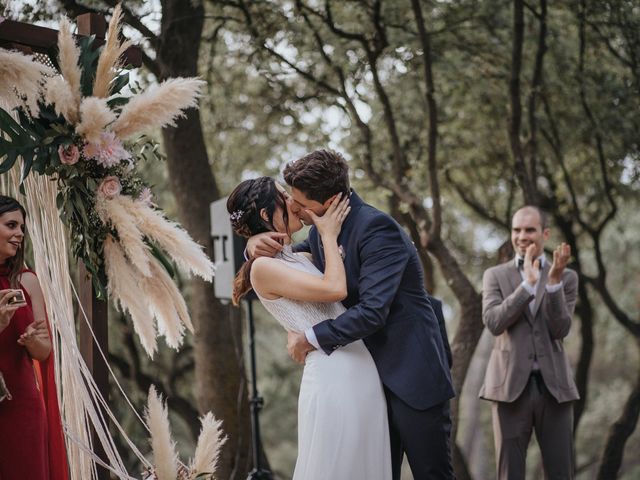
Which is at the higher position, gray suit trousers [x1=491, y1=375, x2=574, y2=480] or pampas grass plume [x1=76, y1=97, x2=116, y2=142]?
pampas grass plume [x1=76, y1=97, x2=116, y2=142]

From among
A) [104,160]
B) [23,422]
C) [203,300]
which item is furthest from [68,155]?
[203,300]

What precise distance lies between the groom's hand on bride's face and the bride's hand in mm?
141

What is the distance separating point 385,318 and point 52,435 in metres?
1.47

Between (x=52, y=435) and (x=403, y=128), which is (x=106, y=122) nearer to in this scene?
(x=52, y=435)

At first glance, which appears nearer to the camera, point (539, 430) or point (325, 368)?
point (325, 368)

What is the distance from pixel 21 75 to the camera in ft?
10.0

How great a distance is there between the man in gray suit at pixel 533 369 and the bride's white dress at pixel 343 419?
5.51 ft

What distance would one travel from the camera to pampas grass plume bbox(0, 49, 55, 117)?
9.95 ft

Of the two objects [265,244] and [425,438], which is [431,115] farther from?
[425,438]

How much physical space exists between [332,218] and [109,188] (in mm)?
855

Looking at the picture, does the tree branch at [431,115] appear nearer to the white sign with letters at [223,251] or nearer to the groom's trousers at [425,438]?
the white sign with letters at [223,251]

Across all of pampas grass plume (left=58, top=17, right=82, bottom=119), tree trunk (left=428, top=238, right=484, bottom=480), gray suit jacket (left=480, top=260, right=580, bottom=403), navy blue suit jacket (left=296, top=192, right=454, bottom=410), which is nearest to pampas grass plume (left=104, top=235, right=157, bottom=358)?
pampas grass plume (left=58, top=17, right=82, bottom=119)

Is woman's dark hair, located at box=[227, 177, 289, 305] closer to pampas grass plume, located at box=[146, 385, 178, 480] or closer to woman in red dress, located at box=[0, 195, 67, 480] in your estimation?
pampas grass plume, located at box=[146, 385, 178, 480]

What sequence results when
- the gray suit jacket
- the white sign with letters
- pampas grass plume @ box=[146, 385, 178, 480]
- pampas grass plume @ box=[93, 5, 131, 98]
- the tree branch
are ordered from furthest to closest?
the tree branch < the white sign with letters < the gray suit jacket < pampas grass plume @ box=[93, 5, 131, 98] < pampas grass plume @ box=[146, 385, 178, 480]
